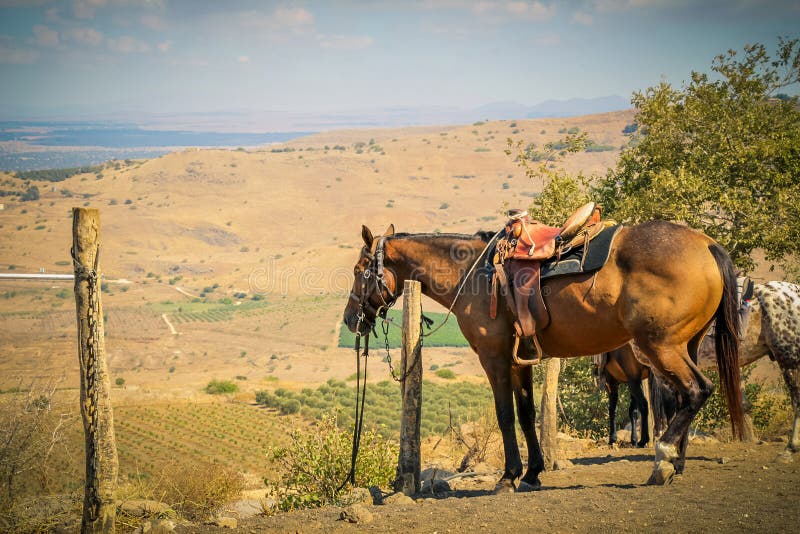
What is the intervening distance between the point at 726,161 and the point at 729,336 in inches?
334

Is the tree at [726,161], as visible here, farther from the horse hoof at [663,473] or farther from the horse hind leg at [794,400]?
the horse hoof at [663,473]

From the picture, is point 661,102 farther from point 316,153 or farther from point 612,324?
point 316,153

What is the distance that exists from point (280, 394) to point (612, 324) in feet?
116

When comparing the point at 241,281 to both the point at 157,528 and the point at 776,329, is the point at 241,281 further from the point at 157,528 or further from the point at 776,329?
the point at 157,528

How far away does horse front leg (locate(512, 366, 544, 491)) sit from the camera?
7387 millimetres

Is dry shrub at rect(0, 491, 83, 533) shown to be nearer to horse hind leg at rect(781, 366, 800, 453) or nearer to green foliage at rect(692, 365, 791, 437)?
horse hind leg at rect(781, 366, 800, 453)

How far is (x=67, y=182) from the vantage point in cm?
12638

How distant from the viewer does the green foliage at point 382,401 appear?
3167cm

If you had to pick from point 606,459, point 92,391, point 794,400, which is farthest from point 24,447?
point 794,400

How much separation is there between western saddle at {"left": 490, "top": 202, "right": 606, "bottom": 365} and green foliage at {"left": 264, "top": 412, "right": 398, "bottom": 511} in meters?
2.86

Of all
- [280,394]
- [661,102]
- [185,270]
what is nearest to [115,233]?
[185,270]

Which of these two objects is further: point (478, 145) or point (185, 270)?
point (478, 145)

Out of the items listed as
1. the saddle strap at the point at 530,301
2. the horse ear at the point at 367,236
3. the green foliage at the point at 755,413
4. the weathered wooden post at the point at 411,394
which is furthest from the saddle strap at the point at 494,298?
the green foliage at the point at 755,413

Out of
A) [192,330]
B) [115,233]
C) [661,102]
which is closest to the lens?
[661,102]
